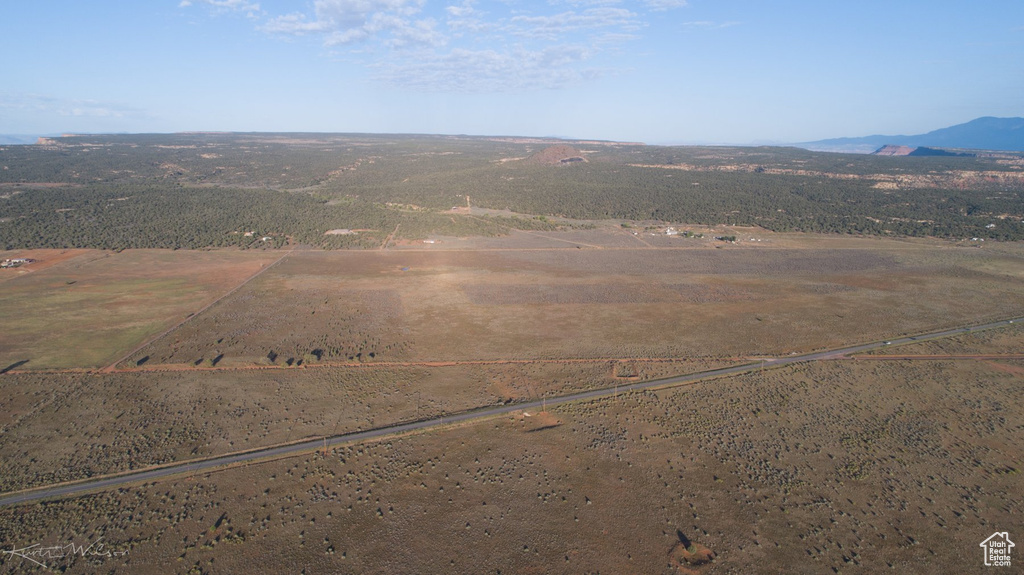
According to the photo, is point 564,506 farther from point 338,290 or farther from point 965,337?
point 965,337

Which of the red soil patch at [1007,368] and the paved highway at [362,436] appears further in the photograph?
the red soil patch at [1007,368]

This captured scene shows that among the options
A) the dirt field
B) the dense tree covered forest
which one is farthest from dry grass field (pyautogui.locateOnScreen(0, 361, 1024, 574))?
the dense tree covered forest

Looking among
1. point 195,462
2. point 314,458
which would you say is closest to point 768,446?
point 314,458

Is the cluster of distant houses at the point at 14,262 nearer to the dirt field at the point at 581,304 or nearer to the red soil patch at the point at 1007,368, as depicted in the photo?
the dirt field at the point at 581,304

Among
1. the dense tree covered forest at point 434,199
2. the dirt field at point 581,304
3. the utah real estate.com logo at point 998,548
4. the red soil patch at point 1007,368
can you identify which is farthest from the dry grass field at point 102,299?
the red soil patch at point 1007,368

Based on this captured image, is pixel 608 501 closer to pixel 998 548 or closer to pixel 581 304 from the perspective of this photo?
pixel 998 548

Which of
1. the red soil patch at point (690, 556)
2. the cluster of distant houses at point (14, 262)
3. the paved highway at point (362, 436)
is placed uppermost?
the cluster of distant houses at point (14, 262)

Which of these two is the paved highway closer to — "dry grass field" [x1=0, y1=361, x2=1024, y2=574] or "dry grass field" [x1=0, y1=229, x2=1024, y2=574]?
"dry grass field" [x1=0, y1=229, x2=1024, y2=574]
